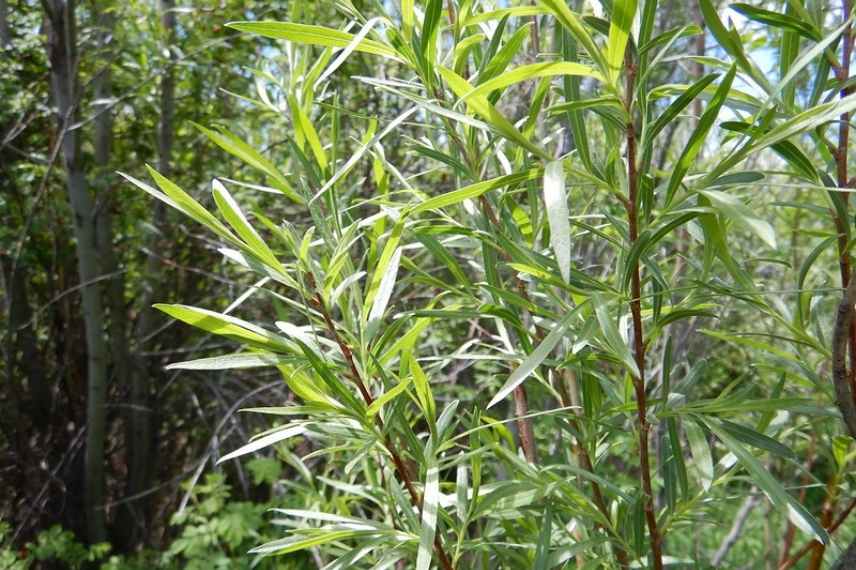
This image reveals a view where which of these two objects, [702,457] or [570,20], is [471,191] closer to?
[570,20]

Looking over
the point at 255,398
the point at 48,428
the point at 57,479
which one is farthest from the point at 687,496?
the point at 48,428

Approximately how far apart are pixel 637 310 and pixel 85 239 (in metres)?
2.02

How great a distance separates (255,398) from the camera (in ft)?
7.79

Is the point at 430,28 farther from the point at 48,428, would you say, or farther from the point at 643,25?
the point at 48,428

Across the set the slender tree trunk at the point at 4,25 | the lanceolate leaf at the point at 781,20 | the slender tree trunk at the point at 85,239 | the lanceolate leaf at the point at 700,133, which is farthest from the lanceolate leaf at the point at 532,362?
the slender tree trunk at the point at 4,25

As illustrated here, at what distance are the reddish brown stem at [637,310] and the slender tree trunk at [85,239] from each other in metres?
1.77

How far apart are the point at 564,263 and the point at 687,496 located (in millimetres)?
370

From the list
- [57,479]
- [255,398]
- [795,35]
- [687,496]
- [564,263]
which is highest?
[795,35]

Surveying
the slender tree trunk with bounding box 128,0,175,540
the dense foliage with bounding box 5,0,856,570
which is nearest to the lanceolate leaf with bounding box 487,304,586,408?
the dense foliage with bounding box 5,0,856,570

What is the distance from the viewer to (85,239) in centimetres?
223

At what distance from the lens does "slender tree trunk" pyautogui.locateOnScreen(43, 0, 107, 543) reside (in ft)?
6.63

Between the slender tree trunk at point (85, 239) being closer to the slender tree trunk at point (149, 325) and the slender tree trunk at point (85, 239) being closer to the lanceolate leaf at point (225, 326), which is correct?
the slender tree trunk at point (149, 325)

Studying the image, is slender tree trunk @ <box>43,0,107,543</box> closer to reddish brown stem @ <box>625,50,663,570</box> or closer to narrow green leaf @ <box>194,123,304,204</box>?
narrow green leaf @ <box>194,123,304,204</box>

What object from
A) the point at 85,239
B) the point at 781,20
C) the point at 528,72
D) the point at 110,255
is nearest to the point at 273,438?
the point at 528,72
